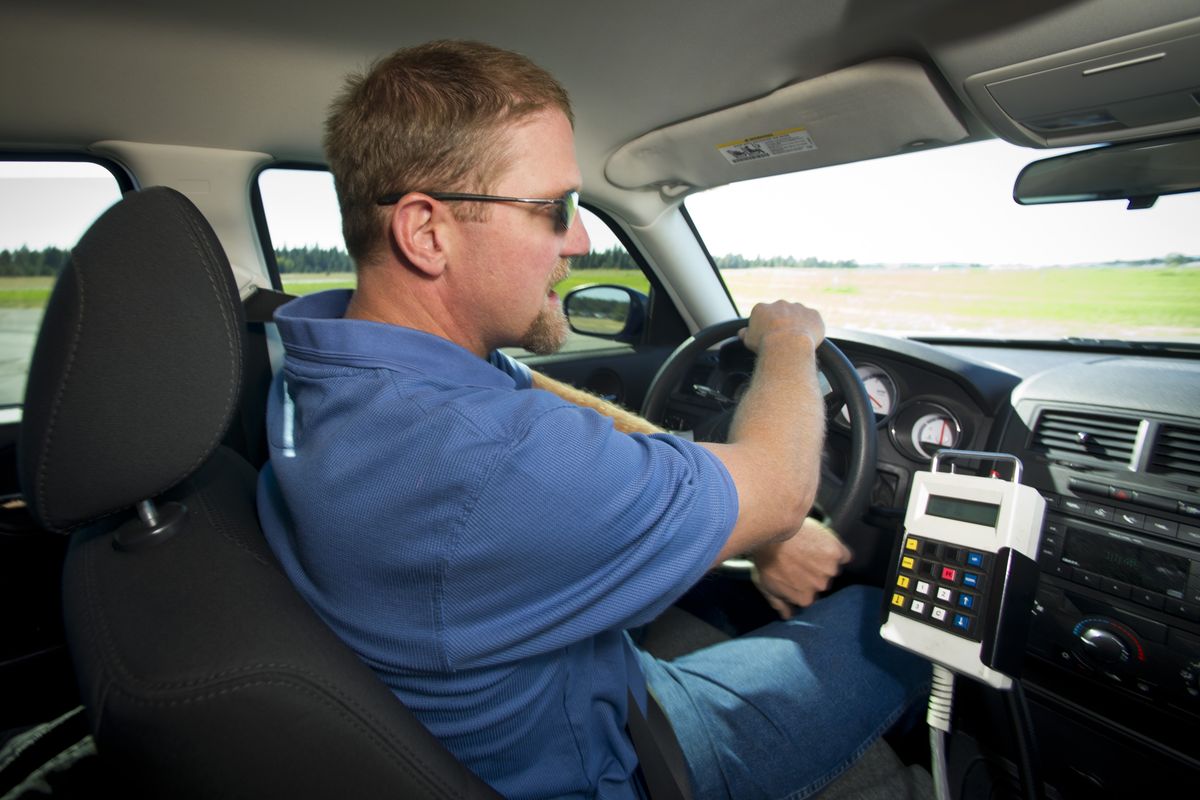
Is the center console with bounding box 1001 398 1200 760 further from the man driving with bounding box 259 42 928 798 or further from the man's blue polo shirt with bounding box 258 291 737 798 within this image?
the man's blue polo shirt with bounding box 258 291 737 798

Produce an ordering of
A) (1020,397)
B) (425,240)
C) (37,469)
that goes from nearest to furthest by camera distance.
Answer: (37,469) < (425,240) < (1020,397)

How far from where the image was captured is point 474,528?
82cm

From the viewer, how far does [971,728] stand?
190 cm

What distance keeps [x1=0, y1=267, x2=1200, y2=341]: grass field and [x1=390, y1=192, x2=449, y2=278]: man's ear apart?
474 millimetres

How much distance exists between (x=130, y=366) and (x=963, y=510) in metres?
1.50

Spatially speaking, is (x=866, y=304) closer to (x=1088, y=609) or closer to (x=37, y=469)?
(x=1088, y=609)

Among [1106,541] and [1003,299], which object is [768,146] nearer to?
[1003,299]

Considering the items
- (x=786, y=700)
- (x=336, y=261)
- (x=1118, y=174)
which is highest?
(x=1118, y=174)

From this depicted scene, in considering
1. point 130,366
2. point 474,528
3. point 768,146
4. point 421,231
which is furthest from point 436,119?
point 768,146

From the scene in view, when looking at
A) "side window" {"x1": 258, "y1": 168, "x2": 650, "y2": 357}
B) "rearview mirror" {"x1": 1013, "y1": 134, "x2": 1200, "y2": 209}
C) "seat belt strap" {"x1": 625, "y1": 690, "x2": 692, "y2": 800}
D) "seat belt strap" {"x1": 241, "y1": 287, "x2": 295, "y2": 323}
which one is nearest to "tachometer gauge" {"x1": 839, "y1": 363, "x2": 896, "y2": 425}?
"rearview mirror" {"x1": 1013, "y1": 134, "x2": 1200, "y2": 209}

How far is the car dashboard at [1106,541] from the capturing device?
57.7 inches

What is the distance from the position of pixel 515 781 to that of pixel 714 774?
48cm

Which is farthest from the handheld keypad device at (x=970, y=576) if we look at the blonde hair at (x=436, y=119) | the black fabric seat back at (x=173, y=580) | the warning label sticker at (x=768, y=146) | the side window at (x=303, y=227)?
the side window at (x=303, y=227)

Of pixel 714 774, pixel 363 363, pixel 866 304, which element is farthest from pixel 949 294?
pixel 363 363
